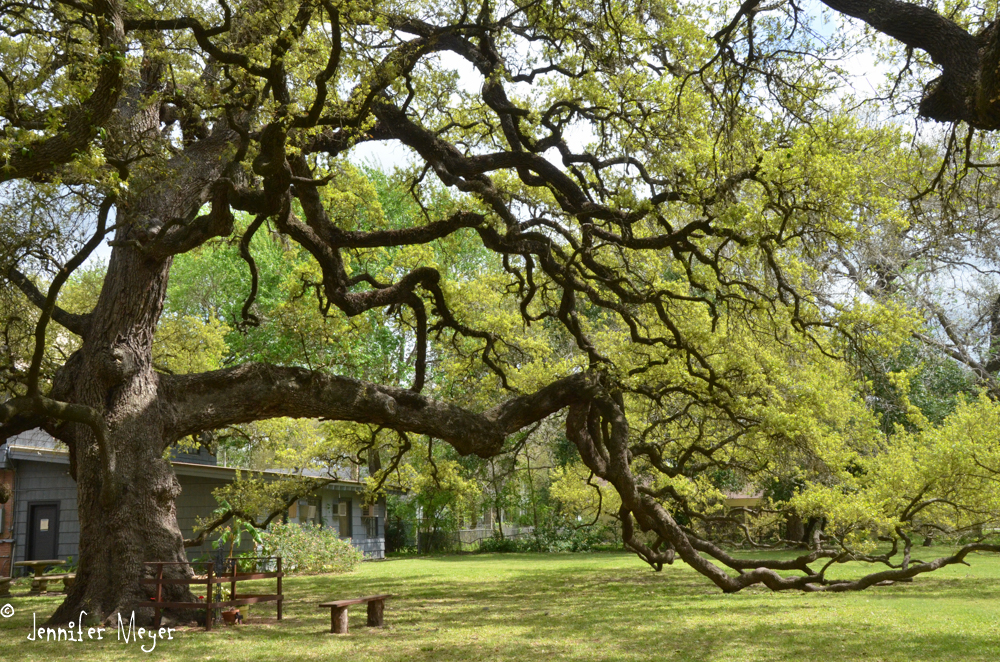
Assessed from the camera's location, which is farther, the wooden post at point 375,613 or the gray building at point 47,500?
the gray building at point 47,500

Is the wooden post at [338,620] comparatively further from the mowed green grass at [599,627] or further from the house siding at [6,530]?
the house siding at [6,530]

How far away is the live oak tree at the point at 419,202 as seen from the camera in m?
8.14

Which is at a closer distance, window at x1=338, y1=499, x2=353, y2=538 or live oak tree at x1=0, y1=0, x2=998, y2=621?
live oak tree at x1=0, y1=0, x2=998, y2=621

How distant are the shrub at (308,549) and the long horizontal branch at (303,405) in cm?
1046

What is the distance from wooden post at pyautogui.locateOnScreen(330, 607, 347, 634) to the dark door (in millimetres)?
16361

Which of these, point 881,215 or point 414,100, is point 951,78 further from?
point 414,100

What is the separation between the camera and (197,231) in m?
10.3

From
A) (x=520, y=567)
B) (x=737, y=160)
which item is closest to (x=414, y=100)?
(x=737, y=160)

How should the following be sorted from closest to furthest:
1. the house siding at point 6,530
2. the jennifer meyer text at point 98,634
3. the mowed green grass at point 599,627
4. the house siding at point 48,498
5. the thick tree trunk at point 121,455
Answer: the mowed green grass at point 599,627, the jennifer meyer text at point 98,634, the thick tree trunk at point 121,455, the house siding at point 6,530, the house siding at point 48,498

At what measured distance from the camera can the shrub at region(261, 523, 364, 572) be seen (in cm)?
2127

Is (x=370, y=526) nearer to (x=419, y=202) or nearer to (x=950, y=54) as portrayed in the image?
(x=419, y=202)

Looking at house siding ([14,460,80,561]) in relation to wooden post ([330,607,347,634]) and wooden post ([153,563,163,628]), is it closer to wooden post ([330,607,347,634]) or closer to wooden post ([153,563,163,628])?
wooden post ([153,563,163,628])

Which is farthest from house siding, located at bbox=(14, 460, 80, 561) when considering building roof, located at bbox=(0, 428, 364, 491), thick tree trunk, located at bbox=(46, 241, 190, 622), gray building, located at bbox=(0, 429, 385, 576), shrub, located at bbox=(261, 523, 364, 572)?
thick tree trunk, located at bbox=(46, 241, 190, 622)

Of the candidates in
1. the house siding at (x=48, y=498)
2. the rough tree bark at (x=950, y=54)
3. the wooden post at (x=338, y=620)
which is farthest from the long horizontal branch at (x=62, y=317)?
the house siding at (x=48, y=498)
